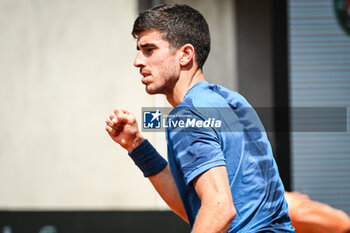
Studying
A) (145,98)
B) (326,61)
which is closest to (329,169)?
(326,61)

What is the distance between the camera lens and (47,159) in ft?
20.7

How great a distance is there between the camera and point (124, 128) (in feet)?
8.61

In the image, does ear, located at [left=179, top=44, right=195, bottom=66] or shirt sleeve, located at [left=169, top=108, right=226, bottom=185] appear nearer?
shirt sleeve, located at [left=169, top=108, right=226, bottom=185]

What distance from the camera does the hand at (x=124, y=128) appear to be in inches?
101

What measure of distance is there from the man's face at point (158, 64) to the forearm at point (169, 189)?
0.55m

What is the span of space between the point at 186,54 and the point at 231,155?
1.84 ft

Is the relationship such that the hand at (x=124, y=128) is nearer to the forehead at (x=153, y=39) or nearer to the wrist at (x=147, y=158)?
the wrist at (x=147, y=158)

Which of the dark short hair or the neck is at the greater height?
the dark short hair

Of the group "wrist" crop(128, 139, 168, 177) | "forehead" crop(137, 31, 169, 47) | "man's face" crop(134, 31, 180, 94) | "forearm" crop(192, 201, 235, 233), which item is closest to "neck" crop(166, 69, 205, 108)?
"man's face" crop(134, 31, 180, 94)

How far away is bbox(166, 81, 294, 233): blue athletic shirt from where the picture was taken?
6.65ft

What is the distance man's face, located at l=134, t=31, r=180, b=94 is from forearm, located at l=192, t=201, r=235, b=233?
69 centimetres

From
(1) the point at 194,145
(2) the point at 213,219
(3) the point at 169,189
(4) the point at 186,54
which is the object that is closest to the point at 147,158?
(3) the point at 169,189

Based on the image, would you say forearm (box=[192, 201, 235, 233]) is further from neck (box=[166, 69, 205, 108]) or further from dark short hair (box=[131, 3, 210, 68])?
dark short hair (box=[131, 3, 210, 68])

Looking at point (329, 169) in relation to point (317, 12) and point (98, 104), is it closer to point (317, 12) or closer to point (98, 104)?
point (317, 12)
